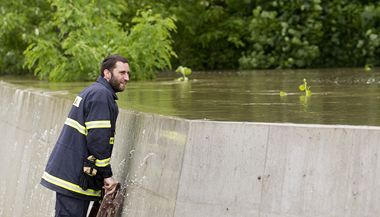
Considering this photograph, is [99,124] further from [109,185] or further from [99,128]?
[109,185]

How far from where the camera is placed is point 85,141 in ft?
27.9

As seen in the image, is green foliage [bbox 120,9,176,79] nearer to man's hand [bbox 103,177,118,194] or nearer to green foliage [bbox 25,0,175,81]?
green foliage [bbox 25,0,175,81]

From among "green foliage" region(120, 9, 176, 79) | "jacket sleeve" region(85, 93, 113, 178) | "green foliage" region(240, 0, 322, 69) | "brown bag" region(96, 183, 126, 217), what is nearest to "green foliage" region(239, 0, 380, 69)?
"green foliage" region(240, 0, 322, 69)

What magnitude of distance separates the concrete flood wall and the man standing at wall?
0.48 metres

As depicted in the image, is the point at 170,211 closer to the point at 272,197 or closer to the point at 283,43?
the point at 272,197

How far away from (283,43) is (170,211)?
47.2 ft

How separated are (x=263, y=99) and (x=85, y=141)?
353 cm

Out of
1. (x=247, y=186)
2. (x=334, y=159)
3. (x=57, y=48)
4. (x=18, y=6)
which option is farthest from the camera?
(x=18, y=6)

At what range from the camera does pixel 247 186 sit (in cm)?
776

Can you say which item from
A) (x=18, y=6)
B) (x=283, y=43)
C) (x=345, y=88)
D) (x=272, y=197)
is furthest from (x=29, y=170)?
(x=283, y=43)

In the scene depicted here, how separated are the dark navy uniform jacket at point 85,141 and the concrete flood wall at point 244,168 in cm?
50

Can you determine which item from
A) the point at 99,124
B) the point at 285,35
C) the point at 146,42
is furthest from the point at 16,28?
the point at 99,124

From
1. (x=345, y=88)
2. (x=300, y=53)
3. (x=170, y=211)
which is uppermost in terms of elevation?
(x=300, y=53)

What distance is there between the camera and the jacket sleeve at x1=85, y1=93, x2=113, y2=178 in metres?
8.30
